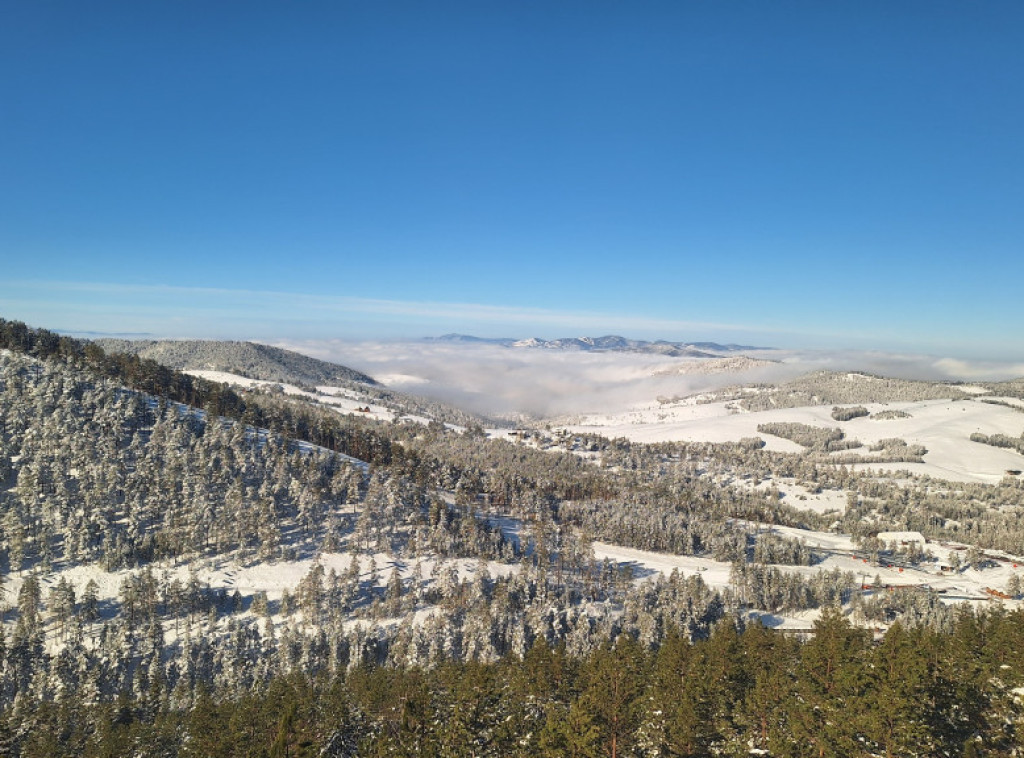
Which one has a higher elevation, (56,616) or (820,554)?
(56,616)

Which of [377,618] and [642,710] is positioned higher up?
[642,710]

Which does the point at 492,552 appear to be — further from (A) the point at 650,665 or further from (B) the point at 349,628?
(A) the point at 650,665

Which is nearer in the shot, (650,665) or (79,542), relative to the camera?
(650,665)

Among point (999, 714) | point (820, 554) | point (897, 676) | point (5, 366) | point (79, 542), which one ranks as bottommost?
point (820, 554)

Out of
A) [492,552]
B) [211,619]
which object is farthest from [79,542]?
[492,552]

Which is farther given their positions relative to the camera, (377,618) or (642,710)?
(377,618)

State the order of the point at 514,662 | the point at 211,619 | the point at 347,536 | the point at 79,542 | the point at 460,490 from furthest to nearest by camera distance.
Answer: the point at 460,490, the point at 347,536, the point at 79,542, the point at 211,619, the point at 514,662

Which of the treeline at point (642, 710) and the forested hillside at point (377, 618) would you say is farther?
the forested hillside at point (377, 618)

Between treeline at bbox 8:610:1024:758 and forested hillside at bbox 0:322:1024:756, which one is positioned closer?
treeline at bbox 8:610:1024:758
